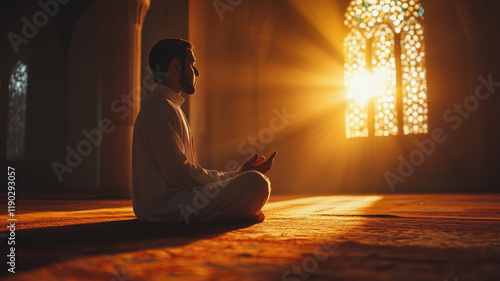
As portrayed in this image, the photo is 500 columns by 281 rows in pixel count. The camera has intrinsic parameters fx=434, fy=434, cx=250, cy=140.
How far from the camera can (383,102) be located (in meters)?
9.91

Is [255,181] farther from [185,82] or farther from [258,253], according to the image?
[258,253]

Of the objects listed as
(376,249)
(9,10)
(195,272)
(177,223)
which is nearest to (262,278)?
(195,272)

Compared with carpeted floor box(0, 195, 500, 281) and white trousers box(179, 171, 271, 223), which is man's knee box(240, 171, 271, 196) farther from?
carpeted floor box(0, 195, 500, 281)

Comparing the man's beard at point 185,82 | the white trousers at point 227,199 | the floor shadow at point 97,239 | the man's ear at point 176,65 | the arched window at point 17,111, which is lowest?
the floor shadow at point 97,239

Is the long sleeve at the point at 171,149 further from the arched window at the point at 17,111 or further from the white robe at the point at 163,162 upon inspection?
the arched window at the point at 17,111

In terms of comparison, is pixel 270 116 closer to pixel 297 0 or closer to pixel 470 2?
pixel 297 0

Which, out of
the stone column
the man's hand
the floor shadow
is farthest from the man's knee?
the stone column

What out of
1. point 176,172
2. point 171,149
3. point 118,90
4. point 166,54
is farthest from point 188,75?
point 118,90

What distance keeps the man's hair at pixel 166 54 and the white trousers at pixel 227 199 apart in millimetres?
799

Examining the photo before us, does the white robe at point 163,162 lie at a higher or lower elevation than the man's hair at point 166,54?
lower

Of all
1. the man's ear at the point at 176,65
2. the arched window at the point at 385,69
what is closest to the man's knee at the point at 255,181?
the man's ear at the point at 176,65

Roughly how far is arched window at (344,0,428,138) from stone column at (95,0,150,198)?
536 centimetres

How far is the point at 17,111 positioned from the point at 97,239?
11.8m

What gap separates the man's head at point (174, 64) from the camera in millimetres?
2676
